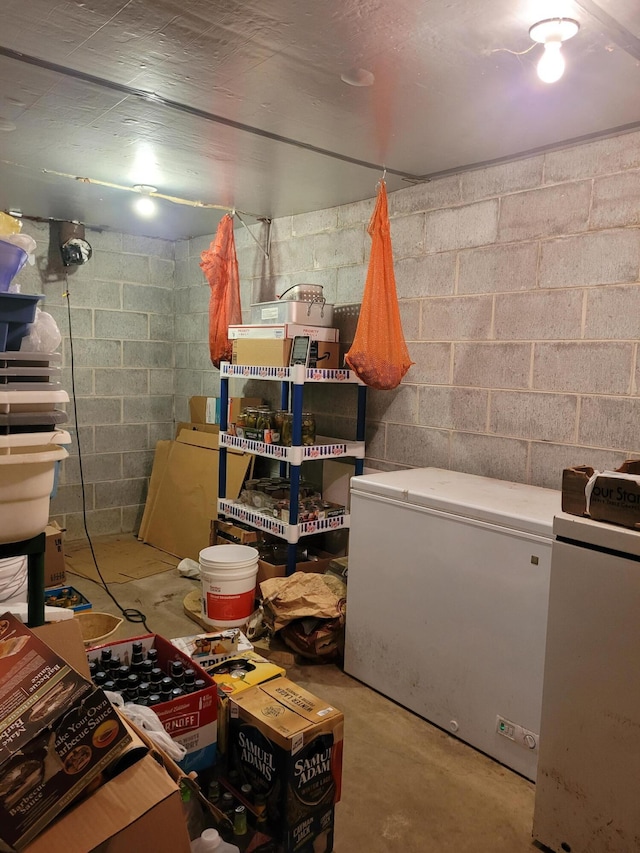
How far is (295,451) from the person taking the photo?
3.07 meters

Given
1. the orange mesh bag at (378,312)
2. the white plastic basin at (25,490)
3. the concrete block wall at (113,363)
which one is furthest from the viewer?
the concrete block wall at (113,363)

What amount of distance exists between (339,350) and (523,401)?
1120 millimetres

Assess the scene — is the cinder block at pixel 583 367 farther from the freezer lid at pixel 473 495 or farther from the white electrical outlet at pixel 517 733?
the white electrical outlet at pixel 517 733

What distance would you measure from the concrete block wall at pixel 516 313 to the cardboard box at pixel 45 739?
2.04 meters

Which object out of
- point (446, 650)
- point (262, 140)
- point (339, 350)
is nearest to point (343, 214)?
point (339, 350)

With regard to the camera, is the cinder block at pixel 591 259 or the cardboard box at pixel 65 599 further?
the cardboard box at pixel 65 599

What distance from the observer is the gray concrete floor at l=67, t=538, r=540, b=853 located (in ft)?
5.97

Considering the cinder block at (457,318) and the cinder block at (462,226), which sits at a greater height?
the cinder block at (462,226)

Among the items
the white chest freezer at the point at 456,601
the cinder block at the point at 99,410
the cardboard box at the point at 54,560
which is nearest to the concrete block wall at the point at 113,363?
the cinder block at the point at 99,410

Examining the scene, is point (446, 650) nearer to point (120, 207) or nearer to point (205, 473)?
point (205, 473)

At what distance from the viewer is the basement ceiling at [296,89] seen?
1637 millimetres

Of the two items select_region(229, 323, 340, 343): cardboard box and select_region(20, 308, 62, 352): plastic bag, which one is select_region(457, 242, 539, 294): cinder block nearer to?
select_region(229, 323, 340, 343): cardboard box

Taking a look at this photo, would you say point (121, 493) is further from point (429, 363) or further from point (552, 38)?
point (552, 38)

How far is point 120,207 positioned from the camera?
393 cm
